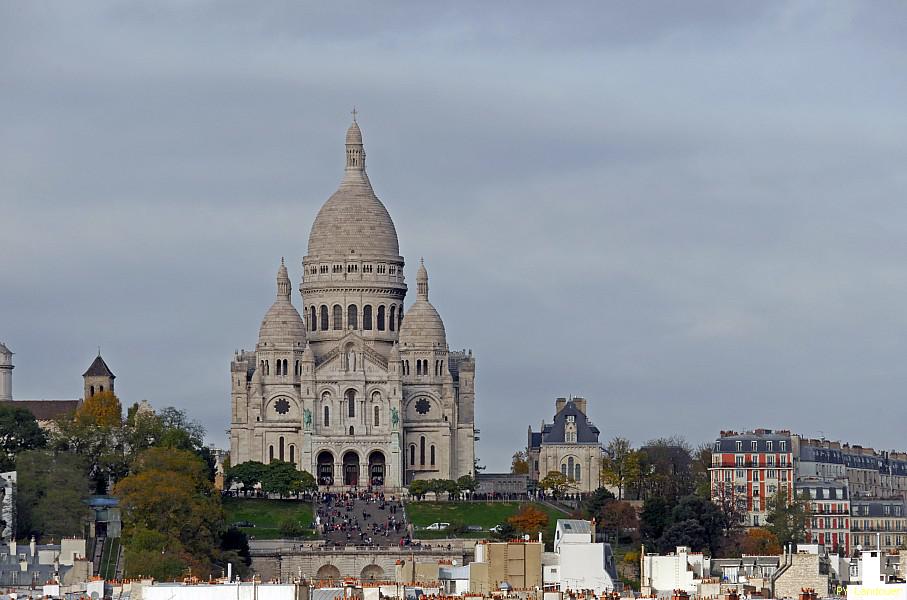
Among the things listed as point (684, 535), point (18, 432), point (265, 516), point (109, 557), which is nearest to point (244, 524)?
point (265, 516)

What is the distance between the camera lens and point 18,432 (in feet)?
617

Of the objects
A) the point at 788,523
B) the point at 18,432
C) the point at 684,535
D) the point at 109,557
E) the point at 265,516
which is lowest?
the point at 109,557

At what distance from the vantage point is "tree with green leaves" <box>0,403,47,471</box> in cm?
18538

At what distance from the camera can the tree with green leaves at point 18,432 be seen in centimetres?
18538

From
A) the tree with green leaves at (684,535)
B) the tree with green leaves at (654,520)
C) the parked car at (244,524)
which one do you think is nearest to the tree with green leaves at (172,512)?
the parked car at (244,524)

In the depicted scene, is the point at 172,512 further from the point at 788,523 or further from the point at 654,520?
the point at 788,523

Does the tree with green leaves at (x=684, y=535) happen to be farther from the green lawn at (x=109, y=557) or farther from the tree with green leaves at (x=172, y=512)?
the green lawn at (x=109, y=557)

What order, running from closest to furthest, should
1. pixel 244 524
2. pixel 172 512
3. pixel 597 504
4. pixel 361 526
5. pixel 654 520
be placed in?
pixel 172 512
pixel 654 520
pixel 244 524
pixel 361 526
pixel 597 504

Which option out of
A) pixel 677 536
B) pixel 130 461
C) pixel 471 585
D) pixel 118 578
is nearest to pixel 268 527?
pixel 130 461

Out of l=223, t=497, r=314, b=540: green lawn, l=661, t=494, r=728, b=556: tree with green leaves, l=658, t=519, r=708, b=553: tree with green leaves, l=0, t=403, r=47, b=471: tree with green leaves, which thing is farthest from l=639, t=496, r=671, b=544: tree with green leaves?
l=0, t=403, r=47, b=471: tree with green leaves

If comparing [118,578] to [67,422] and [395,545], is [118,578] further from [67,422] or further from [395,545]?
[67,422]

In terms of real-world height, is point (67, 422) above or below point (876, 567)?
above

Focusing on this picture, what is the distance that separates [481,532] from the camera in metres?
190

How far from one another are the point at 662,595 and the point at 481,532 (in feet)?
309
